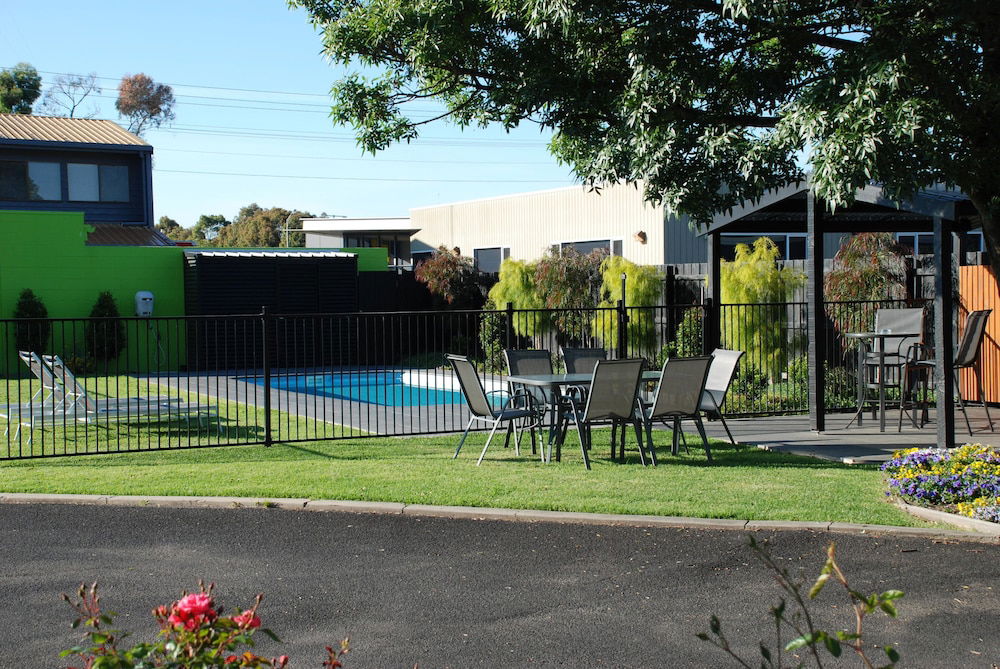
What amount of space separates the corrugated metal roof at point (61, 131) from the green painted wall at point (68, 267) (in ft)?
22.0

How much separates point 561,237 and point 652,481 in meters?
22.6

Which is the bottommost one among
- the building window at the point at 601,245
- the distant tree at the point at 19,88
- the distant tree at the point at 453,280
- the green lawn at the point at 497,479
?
the green lawn at the point at 497,479

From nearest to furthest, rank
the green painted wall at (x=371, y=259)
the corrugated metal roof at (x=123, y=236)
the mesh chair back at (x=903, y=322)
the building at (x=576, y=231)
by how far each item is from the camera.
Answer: the mesh chair back at (x=903, y=322) < the building at (x=576, y=231) < the green painted wall at (x=371, y=259) < the corrugated metal roof at (x=123, y=236)

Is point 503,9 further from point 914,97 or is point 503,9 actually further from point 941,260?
point 941,260

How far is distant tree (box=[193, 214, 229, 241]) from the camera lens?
96.7m

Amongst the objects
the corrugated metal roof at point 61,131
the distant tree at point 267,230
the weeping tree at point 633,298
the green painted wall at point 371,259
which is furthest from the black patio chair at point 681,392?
the distant tree at point 267,230

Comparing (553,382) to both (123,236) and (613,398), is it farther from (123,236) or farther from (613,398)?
(123,236)

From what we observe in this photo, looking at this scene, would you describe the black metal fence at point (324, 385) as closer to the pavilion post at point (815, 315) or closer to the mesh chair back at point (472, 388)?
the pavilion post at point (815, 315)

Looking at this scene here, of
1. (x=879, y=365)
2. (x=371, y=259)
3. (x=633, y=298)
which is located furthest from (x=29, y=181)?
(x=879, y=365)

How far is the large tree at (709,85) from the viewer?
744 centimetres

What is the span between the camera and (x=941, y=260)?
399 inches

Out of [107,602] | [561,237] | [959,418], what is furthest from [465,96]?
[561,237]

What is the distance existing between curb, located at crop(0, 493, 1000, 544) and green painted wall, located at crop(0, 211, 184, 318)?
17.8 metres

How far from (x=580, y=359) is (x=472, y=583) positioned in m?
6.39
